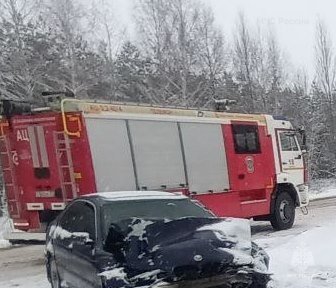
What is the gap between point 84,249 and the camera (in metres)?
6.53

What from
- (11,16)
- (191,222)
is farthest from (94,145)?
(11,16)

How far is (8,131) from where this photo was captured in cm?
1178

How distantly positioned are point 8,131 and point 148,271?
6777mm

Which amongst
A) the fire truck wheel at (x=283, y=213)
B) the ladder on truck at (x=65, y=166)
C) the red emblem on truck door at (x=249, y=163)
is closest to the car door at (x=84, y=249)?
the ladder on truck at (x=65, y=166)

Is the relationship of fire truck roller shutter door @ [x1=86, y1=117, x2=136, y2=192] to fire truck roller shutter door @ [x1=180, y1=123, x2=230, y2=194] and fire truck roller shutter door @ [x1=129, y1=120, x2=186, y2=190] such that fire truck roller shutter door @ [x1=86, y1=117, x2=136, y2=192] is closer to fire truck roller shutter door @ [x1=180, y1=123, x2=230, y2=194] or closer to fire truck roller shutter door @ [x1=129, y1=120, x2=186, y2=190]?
fire truck roller shutter door @ [x1=129, y1=120, x2=186, y2=190]

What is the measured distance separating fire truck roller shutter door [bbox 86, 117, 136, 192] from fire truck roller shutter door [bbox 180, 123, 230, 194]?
176 centimetres

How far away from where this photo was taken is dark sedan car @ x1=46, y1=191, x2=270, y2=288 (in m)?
5.91

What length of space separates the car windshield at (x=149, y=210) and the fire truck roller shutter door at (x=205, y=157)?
5.28 metres

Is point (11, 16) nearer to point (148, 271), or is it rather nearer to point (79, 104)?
point (79, 104)

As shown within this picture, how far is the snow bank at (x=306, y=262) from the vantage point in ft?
24.6

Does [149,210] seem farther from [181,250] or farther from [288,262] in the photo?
[288,262]

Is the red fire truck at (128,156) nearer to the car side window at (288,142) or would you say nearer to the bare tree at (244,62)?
the car side window at (288,142)

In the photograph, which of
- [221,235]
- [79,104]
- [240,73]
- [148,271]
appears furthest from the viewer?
[240,73]

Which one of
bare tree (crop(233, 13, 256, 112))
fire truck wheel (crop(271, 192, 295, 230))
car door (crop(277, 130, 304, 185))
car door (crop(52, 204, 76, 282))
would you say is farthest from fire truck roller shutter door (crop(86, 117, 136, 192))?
bare tree (crop(233, 13, 256, 112))
